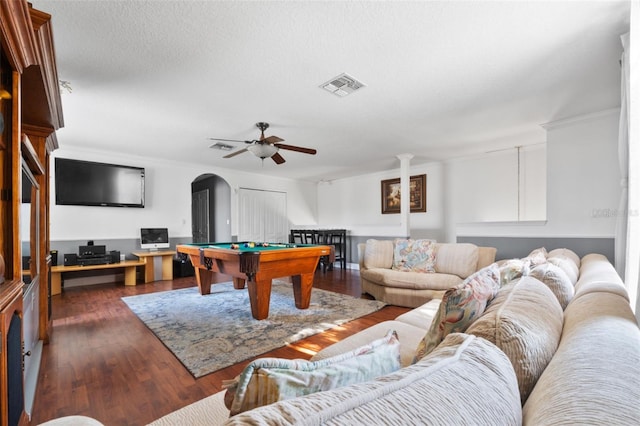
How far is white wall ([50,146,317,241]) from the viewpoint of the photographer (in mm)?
4926

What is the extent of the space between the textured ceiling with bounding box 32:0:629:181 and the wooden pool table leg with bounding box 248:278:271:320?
1.90 m

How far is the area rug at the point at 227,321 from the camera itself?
7.74 ft

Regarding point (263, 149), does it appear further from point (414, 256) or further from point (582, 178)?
point (582, 178)

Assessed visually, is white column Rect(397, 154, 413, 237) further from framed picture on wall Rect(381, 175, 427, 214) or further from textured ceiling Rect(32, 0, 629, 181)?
textured ceiling Rect(32, 0, 629, 181)

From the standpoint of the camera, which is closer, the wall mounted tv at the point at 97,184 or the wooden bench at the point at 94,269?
the wooden bench at the point at 94,269

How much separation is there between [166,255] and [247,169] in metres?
2.47

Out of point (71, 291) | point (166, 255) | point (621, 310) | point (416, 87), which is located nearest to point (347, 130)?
point (416, 87)

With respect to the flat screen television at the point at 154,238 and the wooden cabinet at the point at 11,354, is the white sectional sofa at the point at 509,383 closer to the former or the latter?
the wooden cabinet at the point at 11,354

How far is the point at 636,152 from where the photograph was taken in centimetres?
181

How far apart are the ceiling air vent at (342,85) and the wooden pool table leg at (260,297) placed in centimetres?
201

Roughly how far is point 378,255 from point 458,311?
3.16 m

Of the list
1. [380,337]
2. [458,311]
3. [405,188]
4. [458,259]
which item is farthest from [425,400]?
[405,188]

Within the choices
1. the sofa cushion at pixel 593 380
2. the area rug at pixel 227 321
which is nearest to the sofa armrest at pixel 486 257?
the area rug at pixel 227 321

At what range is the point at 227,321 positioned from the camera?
3068mm
